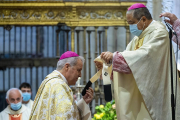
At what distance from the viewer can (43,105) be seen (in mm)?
3096

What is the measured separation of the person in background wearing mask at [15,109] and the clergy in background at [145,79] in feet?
9.40

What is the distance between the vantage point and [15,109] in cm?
591

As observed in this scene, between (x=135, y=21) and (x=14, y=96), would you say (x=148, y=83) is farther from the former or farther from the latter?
(x=14, y=96)

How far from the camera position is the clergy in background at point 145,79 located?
3.31 metres

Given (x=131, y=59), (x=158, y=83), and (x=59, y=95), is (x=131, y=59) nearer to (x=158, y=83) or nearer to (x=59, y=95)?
(x=158, y=83)

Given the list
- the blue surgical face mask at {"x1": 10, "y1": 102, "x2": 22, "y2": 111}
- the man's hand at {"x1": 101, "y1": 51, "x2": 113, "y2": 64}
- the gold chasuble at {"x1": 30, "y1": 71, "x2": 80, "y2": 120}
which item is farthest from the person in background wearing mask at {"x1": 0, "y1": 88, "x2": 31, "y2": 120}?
the man's hand at {"x1": 101, "y1": 51, "x2": 113, "y2": 64}

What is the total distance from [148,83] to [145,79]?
0.17 ft

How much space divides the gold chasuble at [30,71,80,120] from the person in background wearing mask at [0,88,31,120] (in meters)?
2.81

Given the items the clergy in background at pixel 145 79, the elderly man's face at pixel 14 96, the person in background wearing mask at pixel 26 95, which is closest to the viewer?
the clergy in background at pixel 145 79

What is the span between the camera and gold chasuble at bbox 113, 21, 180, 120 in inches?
130

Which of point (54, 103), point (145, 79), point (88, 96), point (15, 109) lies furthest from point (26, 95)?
point (145, 79)

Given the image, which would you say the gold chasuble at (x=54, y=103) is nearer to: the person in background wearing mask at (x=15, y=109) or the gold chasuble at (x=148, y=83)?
the gold chasuble at (x=148, y=83)

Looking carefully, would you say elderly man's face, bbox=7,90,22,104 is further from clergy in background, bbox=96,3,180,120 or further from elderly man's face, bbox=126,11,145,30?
elderly man's face, bbox=126,11,145,30

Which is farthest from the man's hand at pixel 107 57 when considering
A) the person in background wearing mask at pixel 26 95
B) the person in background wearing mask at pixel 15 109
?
the person in background wearing mask at pixel 26 95
